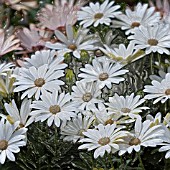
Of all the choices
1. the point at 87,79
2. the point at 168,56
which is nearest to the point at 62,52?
the point at 87,79

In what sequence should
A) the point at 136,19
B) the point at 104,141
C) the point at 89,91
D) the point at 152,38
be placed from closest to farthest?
the point at 104,141 → the point at 89,91 → the point at 152,38 → the point at 136,19

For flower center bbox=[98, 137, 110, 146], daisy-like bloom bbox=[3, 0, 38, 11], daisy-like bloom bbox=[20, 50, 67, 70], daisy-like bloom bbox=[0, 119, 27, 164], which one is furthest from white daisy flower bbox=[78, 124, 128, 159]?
daisy-like bloom bbox=[3, 0, 38, 11]

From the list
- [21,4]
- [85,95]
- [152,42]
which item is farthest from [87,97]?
[21,4]

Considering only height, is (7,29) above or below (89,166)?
above

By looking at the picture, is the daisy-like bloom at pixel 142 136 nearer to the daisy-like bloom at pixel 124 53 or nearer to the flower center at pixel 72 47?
the daisy-like bloom at pixel 124 53

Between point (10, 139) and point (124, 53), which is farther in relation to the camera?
point (124, 53)

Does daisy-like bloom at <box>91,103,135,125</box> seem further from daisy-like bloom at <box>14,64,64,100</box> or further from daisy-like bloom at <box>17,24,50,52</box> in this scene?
daisy-like bloom at <box>17,24,50,52</box>

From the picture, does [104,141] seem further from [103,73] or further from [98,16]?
[98,16]

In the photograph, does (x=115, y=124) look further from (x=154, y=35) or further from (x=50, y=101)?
(x=154, y=35)
